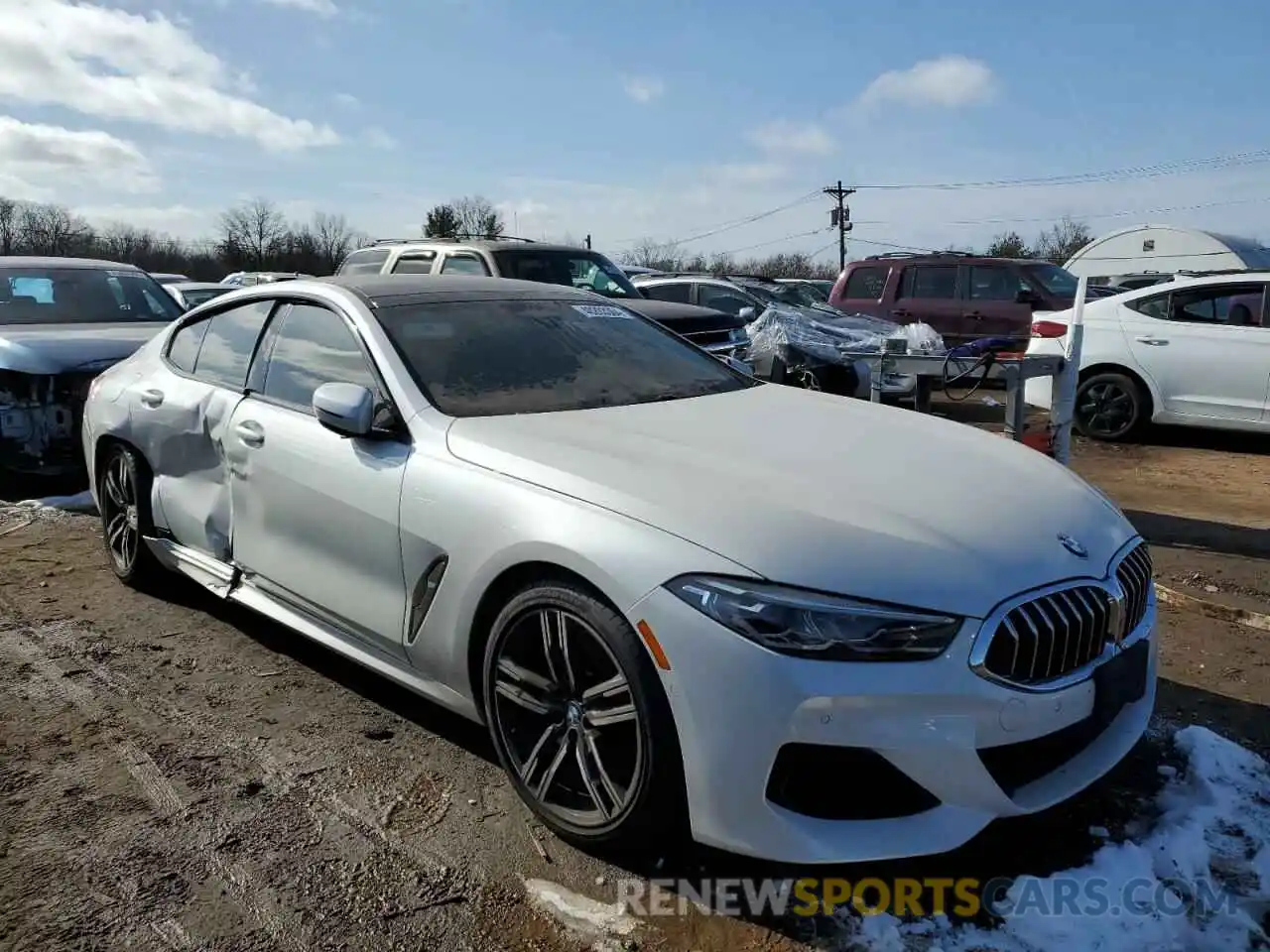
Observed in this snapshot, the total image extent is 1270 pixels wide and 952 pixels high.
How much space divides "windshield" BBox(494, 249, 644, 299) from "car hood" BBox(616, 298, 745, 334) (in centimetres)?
64

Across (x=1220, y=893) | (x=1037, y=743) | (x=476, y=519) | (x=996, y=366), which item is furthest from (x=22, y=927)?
(x=996, y=366)

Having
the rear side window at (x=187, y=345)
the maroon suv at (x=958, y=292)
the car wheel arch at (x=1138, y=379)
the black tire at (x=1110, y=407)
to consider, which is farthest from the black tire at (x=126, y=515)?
the maroon suv at (x=958, y=292)

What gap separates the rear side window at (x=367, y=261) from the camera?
1042cm

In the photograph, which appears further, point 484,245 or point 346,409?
point 484,245

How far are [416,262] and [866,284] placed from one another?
6.37 metres

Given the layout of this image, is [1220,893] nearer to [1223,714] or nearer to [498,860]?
[1223,714]

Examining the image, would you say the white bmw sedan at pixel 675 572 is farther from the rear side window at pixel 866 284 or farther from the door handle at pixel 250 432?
the rear side window at pixel 866 284

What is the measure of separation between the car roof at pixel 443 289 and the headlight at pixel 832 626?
205 centimetres

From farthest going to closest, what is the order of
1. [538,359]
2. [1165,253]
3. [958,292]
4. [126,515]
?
[1165,253], [958,292], [126,515], [538,359]

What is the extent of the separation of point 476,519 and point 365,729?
3.59ft

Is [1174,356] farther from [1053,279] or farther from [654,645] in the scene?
[654,645]

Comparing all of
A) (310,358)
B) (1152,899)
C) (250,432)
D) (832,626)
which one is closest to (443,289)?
(310,358)

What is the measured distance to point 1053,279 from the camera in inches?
505

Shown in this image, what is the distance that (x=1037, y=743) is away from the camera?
96.0 inches
